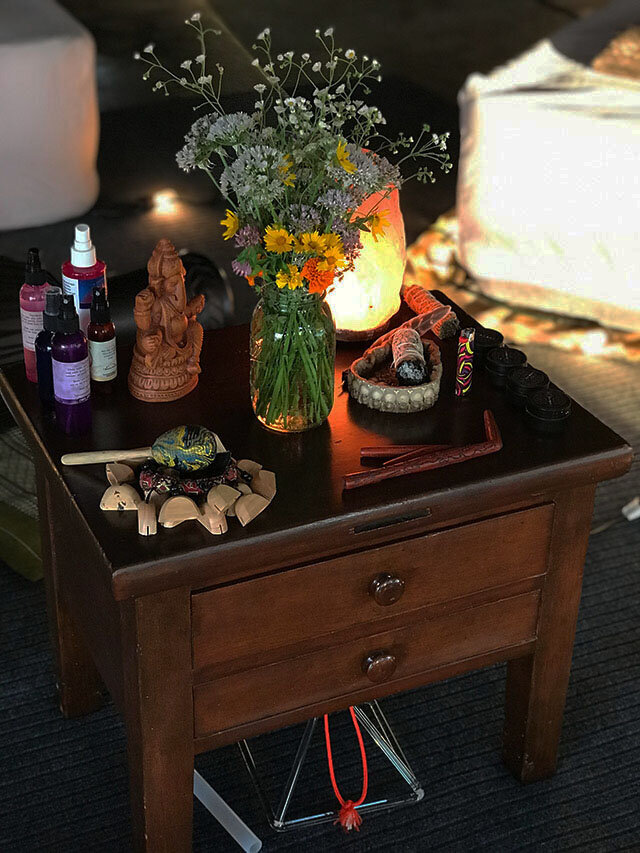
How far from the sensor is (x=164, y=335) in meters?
1.45

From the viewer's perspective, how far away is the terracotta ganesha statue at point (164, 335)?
4.66 feet

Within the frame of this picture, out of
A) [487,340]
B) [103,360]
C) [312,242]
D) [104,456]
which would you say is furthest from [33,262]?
[487,340]

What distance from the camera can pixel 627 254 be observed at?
2.89 metres

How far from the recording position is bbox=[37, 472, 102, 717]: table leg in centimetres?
158

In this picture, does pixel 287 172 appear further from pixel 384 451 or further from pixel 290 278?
pixel 384 451

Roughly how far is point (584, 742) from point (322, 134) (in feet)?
3.45

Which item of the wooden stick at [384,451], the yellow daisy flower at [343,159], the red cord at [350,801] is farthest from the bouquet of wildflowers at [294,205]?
the red cord at [350,801]

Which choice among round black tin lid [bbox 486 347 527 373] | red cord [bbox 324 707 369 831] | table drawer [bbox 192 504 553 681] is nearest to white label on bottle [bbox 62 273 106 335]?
table drawer [bbox 192 504 553 681]

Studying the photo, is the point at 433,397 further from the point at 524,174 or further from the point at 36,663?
the point at 524,174

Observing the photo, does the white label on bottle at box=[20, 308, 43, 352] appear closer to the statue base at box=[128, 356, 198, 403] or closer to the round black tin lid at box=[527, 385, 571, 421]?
the statue base at box=[128, 356, 198, 403]

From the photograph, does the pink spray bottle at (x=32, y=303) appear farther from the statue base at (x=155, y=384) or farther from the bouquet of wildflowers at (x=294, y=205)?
the bouquet of wildflowers at (x=294, y=205)

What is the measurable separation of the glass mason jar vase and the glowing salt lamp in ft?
0.63

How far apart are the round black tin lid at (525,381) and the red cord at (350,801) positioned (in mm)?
529

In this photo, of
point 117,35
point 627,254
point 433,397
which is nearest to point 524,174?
point 627,254
